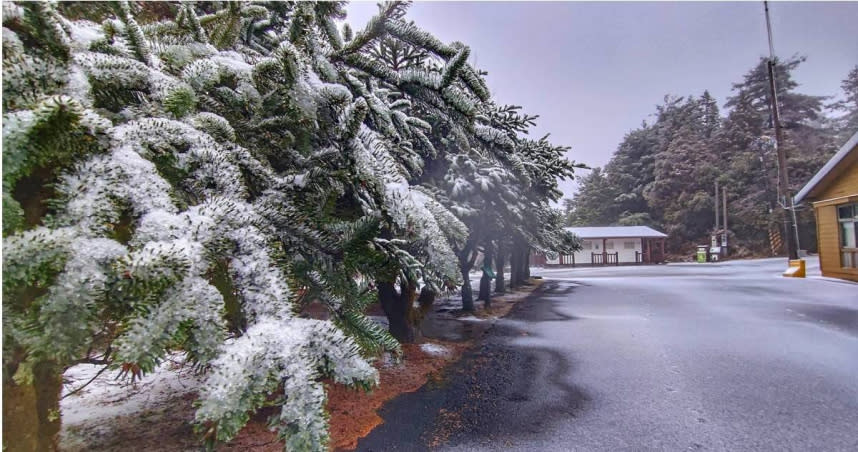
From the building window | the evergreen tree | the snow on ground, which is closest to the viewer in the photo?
the snow on ground

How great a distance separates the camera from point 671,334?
23.3ft

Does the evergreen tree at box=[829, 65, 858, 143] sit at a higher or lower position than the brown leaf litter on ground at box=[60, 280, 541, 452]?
higher

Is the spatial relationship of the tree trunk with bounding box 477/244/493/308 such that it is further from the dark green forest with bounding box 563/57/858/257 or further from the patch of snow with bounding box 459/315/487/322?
the dark green forest with bounding box 563/57/858/257

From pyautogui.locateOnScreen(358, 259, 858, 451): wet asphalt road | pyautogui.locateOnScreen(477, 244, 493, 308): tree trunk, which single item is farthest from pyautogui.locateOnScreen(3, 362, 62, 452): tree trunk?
pyautogui.locateOnScreen(477, 244, 493, 308): tree trunk

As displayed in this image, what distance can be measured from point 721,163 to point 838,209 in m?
27.0

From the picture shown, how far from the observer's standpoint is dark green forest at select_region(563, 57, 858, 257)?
3191 cm

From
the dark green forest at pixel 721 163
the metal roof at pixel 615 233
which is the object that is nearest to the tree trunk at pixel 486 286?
the metal roof at pixel 615 233

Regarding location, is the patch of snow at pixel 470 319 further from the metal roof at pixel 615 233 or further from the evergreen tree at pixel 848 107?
the evergreen tree at pixel 848 107

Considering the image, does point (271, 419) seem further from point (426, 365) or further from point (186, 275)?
point (426, 365)

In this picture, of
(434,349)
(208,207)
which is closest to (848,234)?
(434,349)

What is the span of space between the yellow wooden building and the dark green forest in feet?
49.2

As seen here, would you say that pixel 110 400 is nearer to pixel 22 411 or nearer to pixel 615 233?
pixel 22 411

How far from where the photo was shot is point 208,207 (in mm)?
749

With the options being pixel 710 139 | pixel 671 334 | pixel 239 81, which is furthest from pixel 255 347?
pixel 710 139
